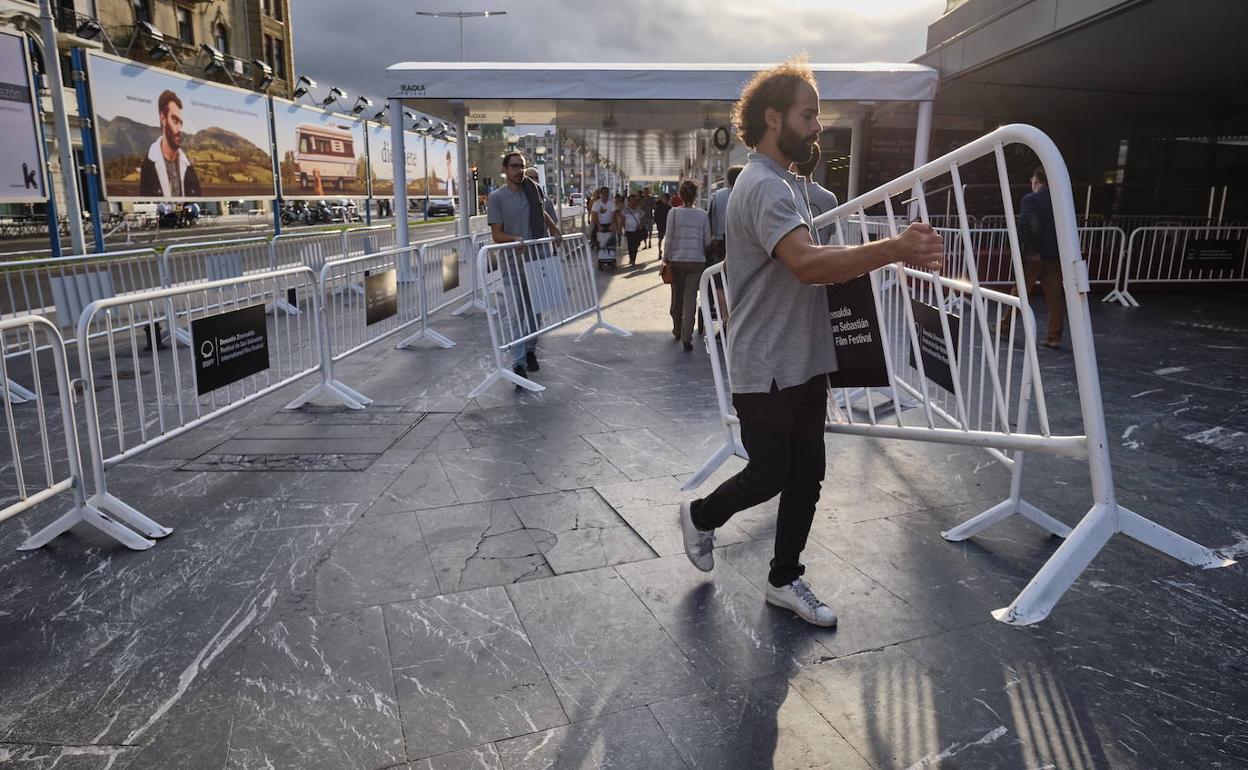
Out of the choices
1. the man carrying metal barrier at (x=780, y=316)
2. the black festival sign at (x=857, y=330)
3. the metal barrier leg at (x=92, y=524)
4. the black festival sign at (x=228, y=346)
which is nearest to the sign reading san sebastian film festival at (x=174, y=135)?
the black festival sign at (x=228, y=346)

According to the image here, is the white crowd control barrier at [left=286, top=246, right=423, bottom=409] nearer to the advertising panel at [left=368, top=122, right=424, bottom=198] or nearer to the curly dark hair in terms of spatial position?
the curly dark hair

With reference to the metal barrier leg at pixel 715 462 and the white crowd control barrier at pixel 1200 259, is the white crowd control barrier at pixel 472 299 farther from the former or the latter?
the white crowd control barrier at pixel 1200 259

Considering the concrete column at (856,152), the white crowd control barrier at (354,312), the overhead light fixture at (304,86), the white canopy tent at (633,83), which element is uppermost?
the overhead light fixture at (304,86)

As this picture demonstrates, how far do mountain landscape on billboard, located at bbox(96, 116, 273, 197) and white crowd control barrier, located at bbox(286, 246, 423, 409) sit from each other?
5844 mm

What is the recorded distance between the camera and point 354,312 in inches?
297

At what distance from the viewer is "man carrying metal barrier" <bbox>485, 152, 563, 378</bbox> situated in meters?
7.50

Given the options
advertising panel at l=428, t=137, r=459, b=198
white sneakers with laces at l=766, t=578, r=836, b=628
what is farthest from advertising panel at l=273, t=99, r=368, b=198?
white sneakers with laces at l=766, t=578, r=836, b=628

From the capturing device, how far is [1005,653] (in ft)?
9.44

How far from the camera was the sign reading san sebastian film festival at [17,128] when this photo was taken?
902 centimetres

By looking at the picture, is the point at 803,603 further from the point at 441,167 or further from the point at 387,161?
the point at 441,167

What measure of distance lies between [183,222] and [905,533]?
4139cm

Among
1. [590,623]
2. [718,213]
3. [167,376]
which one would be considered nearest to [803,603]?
[590,623]

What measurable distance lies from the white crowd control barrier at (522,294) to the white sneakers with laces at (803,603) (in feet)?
13.5

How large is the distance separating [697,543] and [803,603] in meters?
0.55
